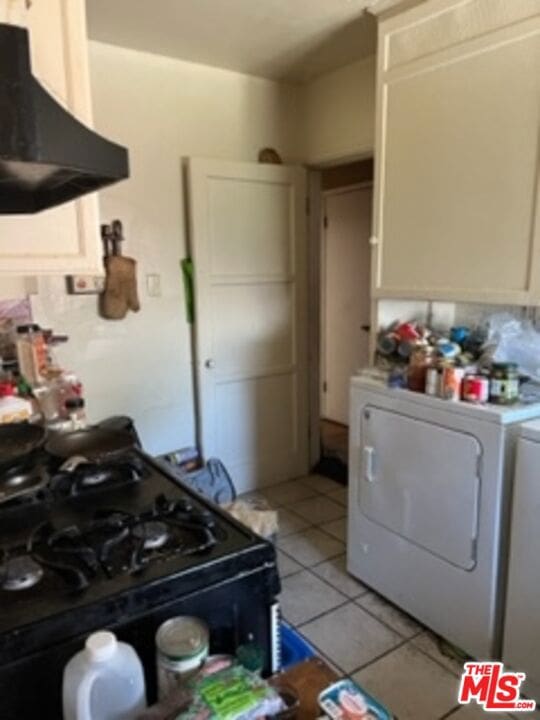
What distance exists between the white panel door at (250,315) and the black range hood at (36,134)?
2.04 metres

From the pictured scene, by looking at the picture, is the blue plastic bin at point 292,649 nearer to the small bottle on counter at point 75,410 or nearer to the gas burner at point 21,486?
the gas burner at point 21,486

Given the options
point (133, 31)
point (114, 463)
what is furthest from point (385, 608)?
point (133, 31)

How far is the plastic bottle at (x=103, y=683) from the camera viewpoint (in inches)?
28.5

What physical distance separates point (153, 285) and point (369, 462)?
60.6 inches

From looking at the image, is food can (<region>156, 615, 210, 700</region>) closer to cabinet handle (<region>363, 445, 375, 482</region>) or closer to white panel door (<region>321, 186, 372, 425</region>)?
cabinet handle (<region>363, 445, 375, 482</region>)

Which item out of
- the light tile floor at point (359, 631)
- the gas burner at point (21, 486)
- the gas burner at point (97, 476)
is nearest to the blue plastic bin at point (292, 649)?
the gas burner at point (97, 476)

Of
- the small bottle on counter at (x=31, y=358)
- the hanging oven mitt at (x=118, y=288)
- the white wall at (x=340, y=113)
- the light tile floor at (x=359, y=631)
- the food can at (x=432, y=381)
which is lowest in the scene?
the light tile floor at (x=359, y=631)

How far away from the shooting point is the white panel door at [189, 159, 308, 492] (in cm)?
304

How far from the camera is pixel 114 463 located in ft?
4.31

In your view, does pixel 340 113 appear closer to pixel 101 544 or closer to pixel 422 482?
pixel 422 482

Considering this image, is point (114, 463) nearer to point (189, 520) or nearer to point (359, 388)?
point (189, 520)

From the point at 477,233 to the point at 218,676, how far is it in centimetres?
176

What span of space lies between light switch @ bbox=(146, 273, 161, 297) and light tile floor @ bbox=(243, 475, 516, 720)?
1.50 metres

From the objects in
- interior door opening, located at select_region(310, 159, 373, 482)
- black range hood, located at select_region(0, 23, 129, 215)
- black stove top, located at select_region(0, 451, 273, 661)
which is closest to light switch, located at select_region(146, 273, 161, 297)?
interior door opening, located at select_region(310, 159, 373, 482)
